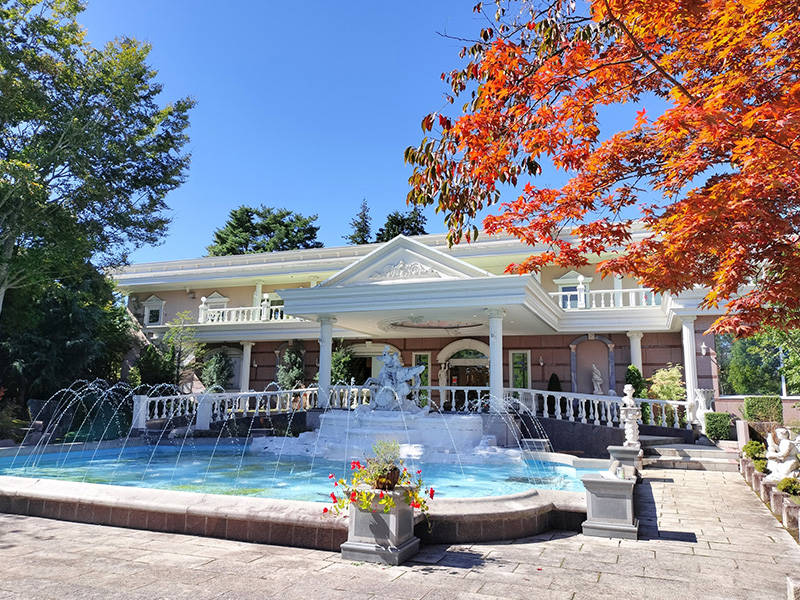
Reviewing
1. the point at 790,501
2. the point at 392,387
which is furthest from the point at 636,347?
the point at 790,501

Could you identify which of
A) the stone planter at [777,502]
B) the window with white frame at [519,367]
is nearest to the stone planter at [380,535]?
the stone planter at [777,502]

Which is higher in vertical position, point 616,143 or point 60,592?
point 616,143

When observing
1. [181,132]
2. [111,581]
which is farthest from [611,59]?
[181,132]

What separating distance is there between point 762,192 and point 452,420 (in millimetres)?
10047

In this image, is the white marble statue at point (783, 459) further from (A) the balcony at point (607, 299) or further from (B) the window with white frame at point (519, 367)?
(B) the window with white frame at point (519, 367)

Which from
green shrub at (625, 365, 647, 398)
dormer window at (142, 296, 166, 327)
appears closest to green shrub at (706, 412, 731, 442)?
green shrub at (625, 365, 647, 398)

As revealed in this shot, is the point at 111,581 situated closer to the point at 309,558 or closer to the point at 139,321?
the point at 309,558

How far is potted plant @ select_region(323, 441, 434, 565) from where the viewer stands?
5.35 metres

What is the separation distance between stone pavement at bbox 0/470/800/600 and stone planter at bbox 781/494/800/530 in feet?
0.61

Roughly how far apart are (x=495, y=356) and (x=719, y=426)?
5.74 metres

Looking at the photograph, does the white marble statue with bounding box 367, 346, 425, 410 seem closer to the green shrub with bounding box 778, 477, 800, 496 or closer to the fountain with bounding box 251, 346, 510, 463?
the fountain with bounding box 251, 346, 510, 463

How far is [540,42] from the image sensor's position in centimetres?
624

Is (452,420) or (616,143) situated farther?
(452,420)

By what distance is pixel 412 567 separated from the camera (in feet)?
17.1
